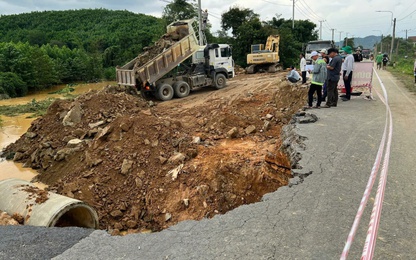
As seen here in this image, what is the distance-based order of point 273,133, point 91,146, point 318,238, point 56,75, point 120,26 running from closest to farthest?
point 318,238 → point 91,146 → point 273,133 → point 56,75 → point 120,26

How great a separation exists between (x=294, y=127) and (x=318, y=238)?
13.9ft

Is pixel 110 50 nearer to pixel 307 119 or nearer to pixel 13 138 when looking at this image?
pixel 13 138

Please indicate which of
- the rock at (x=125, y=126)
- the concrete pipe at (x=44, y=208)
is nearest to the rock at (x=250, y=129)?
the rock at (x=125, y=126)

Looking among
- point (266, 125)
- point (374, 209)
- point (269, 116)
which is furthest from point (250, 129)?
point (374, 209)

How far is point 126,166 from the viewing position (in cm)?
717

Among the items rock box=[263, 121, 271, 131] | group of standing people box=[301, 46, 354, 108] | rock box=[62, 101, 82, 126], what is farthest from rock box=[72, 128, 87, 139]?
group of standing people box=[301, 46, 354, 108]

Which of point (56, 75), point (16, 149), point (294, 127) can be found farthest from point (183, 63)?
point (56, 75)

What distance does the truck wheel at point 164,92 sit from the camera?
51.3 ft

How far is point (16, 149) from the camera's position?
10.7 metres

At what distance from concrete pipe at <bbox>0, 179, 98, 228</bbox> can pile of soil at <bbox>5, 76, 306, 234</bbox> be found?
1.90ft

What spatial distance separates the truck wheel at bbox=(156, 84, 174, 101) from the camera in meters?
15.6

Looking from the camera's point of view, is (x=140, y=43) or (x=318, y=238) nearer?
(x=318, y=238)

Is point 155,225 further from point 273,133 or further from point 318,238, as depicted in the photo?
point 273,133

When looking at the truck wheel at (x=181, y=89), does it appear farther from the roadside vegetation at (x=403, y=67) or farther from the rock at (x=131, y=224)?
the rock at (x=131, y=224)
